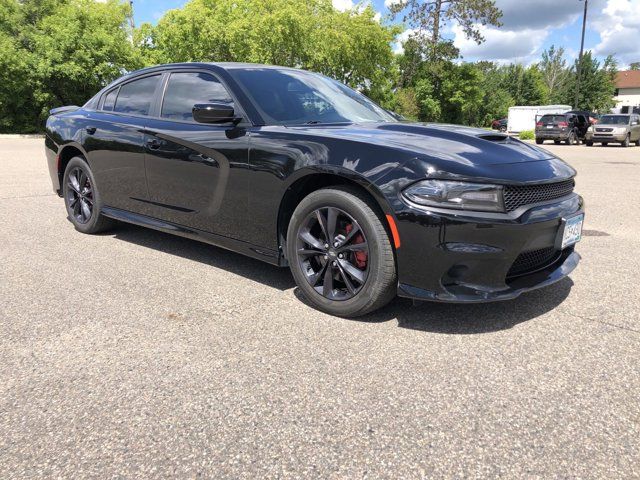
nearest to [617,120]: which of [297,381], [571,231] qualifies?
[571,231]

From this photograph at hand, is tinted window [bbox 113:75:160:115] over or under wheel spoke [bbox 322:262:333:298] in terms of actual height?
over

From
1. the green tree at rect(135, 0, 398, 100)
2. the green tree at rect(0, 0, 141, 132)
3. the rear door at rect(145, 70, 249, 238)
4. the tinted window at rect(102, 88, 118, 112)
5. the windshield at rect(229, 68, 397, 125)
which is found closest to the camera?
the rear door at rect(145, 70, 249, 238)

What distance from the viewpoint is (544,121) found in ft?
88.6

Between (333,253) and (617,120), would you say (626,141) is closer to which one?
(617,120)

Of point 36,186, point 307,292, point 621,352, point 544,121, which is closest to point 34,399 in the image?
point 307,292

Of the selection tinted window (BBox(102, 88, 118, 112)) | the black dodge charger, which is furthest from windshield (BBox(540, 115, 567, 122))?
tinted window (BBox(102, 88, 118, 112))

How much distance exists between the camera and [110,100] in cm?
497

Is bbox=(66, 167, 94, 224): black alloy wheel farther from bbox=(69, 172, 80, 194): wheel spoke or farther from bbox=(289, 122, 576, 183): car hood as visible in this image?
bbox=(289, 122, 576, 183): car hood

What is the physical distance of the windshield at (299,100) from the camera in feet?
12.1

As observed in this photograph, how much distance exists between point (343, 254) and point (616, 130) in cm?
2622

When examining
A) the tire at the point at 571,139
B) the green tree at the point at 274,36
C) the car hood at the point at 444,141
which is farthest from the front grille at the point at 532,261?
the green tree at the point at 274,36

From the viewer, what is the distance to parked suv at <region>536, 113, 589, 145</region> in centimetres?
2656

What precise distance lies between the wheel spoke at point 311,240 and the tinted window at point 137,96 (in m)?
2.05

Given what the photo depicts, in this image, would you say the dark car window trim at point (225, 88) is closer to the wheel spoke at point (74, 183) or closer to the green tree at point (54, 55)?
the wheel spoke at point (74, 183)
